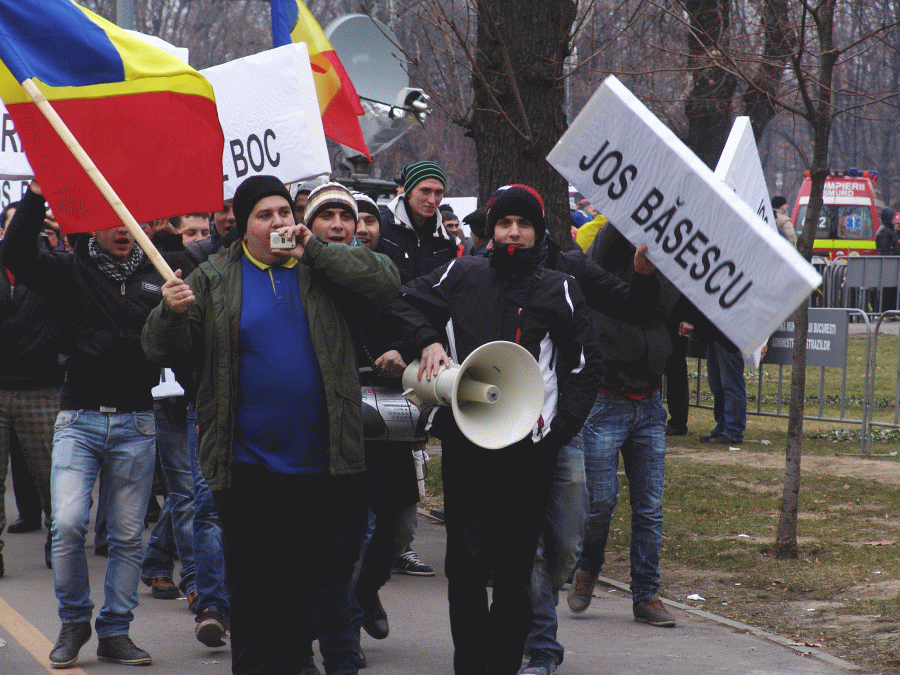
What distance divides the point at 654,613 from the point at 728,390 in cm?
555

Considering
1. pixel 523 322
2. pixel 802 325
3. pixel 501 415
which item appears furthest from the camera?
pixel 802 325

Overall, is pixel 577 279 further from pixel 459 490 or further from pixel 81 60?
pixel 81 60

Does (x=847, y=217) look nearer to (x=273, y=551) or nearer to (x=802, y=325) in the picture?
(x=802, y=325)

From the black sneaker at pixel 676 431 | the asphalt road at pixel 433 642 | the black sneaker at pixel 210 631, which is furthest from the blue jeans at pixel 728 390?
the black sneaker at pixel 210 631

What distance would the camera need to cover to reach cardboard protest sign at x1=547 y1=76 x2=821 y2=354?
14.5 feet

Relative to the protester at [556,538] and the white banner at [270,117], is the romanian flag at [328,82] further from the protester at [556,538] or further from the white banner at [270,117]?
the protester at [556,538]

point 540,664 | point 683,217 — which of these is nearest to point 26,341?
point 540,664

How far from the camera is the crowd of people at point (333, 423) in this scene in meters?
4.53

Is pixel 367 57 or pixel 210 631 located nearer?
pixel 210 631

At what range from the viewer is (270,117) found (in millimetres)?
6719

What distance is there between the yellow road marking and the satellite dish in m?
7.49

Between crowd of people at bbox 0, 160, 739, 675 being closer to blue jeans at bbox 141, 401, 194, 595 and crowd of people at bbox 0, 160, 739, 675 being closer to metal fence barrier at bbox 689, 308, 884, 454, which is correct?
blue jeans at bbox 141, 401, 194, 595

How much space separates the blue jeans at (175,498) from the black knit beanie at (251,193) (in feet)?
6.74

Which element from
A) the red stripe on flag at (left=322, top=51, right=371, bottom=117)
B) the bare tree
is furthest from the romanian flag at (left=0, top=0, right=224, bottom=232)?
the bare tree
